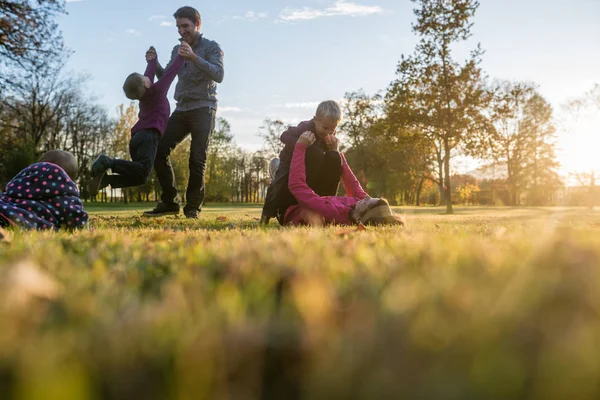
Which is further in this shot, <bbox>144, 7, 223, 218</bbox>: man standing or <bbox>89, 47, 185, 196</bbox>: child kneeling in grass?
<bbox>144, 7, 223, 218</bbox>: man standing

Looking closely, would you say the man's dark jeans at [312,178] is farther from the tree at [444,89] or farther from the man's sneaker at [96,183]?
the tree at [444,89]

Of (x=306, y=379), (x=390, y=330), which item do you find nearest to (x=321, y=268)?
(x=390, y=330)

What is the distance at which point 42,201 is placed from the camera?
3576mm

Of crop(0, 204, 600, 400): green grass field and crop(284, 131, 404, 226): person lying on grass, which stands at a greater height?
crop(284, 131, 404, 226): person lying on grass

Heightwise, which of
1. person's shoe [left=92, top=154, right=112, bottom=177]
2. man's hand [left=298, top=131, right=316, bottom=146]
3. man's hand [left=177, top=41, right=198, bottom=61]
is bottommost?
person's shoe [left=92, top=154, right=112, bottom=177]

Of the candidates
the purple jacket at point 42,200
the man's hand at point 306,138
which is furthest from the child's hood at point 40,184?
the man's hand at point 306,138

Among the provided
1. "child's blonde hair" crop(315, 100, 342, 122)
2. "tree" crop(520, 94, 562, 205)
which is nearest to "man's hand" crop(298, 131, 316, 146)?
"child's blonde hair" crop(315, 100, 342, 122)

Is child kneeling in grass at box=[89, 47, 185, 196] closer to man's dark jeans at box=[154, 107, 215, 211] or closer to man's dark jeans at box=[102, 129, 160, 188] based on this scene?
man's dark jeans at box=[102, 129, 160, 188]

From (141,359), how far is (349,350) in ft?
0.95

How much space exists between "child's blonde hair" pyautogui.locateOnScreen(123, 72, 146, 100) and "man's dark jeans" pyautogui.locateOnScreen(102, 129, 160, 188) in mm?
556

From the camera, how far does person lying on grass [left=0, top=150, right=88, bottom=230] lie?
3.35 meters

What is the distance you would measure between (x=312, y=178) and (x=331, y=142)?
50cm

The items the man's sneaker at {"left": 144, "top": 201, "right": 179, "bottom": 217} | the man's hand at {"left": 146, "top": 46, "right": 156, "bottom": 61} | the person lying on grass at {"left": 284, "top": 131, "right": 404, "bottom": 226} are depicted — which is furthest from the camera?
the man's sneaker at {"left": 144, "top": 201, "right": 179, "bottom": 217}

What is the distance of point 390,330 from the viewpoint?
680 millimetres
